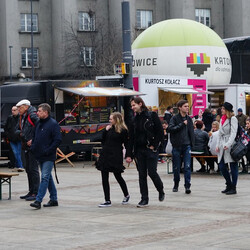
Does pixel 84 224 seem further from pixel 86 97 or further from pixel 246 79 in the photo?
pixel 246 79

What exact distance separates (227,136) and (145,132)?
2.35 m

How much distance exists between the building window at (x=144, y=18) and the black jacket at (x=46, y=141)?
57506mm

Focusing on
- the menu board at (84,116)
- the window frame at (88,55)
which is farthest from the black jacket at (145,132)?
the window frame at (88,55)

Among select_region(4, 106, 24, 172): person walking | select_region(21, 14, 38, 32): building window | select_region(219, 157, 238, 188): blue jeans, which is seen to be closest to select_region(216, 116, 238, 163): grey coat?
select_region(219, 157, 238, 188): blue jeans

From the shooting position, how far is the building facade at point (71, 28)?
66812 millimetres

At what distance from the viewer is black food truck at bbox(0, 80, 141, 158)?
24.8 meters

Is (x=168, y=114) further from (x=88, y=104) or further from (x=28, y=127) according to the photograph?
(x=28, y=127)

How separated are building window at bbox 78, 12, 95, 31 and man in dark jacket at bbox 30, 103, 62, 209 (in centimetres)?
5586

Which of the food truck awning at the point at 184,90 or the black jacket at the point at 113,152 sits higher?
the food truck awning at the point at 184,90

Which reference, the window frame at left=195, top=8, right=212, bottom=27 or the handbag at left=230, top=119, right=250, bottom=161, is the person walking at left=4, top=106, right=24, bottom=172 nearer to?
the handbag at left=230, top=119, right=250, bottom=161

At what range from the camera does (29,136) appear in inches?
570

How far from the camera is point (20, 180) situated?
63.4 ft

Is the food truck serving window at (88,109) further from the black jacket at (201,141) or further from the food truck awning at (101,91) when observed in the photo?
the black jacket at (201,141)

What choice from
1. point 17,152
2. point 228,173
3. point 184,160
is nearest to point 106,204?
point 184,160
